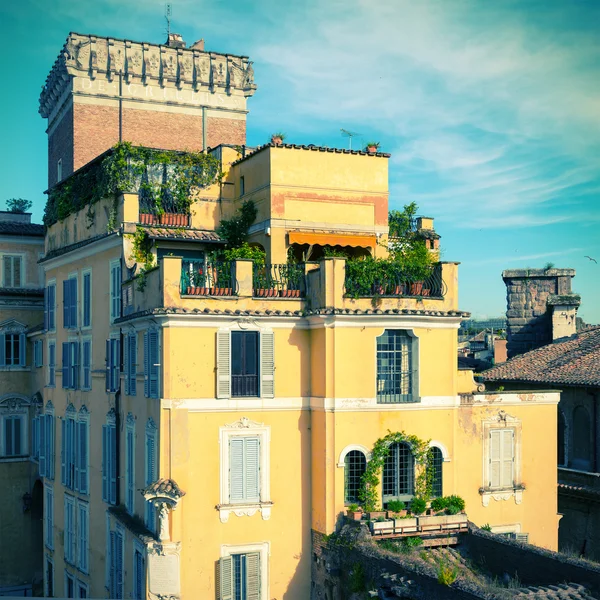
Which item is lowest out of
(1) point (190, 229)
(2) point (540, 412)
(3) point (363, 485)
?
(3) point (363, 485)

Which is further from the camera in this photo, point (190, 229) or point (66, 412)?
point (66, 412)

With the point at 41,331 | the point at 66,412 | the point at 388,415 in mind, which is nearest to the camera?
the point at 388,415

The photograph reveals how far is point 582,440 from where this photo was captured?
31.8m

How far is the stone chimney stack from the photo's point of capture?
131 feet

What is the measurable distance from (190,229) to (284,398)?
22.4 feet

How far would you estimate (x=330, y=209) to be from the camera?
28344mm

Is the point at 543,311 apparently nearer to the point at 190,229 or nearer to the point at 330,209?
the point at 330,209

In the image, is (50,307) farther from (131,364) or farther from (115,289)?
(131,364)

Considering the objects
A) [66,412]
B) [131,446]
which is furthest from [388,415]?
[66,412]

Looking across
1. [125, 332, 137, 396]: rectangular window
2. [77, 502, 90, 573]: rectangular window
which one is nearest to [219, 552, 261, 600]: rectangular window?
[125, 332, 137, 396]: rectangular window

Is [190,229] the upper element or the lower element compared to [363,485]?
upper

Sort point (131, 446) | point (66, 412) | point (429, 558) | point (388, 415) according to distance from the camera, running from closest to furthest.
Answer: point (429, 558) → point (388, 415) → point (131, 446) → point (66, 412)

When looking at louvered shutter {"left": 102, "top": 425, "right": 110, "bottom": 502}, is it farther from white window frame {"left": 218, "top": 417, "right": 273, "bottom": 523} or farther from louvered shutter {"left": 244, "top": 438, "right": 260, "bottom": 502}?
louvered shutter {"left": 244, "top": 438, "right": 260, "bottom": 502}

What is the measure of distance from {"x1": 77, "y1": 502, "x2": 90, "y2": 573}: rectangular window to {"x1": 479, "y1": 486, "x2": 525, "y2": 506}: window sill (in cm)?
1375
